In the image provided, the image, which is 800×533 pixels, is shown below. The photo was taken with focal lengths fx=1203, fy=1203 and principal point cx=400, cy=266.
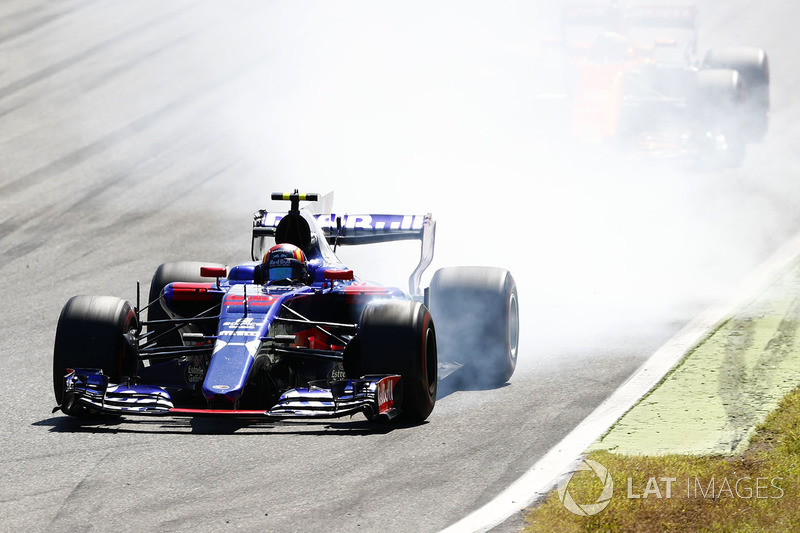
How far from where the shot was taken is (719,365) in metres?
10.4

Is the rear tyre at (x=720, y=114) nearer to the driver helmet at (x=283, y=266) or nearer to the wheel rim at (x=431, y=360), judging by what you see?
the driver helmet at (x=283, y=266)

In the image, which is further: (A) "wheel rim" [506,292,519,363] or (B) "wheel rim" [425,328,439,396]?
(A) "wheel rim" [506,292,519,363]

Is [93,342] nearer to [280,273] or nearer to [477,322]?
[280,273]

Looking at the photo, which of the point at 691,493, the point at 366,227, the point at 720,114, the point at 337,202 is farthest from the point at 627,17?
the point at 691,493

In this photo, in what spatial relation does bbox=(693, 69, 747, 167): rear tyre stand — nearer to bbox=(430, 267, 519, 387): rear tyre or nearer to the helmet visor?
bbox=(430, 267, 519, 387): rear tyre

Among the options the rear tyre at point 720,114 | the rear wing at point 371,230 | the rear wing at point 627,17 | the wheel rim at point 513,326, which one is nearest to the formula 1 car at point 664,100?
the rear tyre at point 720,114

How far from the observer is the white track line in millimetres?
7078

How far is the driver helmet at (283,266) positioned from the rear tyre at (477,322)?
4.92ft

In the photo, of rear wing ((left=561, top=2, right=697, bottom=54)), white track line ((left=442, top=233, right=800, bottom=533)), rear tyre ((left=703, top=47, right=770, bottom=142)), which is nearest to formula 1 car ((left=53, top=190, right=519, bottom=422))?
white track line ((left=442, top=233, right=800, bottom=533))

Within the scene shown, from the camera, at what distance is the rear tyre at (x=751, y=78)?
23641mm

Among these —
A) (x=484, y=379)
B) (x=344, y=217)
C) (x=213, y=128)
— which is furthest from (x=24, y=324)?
(x=213, y=128)

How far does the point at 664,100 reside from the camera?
22.4 metres

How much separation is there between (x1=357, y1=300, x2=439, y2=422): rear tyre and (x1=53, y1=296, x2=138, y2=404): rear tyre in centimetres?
190

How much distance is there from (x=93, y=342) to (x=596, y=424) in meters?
3.91
